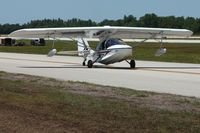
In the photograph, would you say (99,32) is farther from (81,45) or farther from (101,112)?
(101,112)

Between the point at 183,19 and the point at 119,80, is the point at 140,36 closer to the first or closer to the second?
the point at 119,80


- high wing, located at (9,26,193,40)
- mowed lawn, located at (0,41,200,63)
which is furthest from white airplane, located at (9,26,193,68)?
mowed lawn, located at (0,41,200,63)

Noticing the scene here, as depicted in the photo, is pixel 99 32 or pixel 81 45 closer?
pixel 99 32

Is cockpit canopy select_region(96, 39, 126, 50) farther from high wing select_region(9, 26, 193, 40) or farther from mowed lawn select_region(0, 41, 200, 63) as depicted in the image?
mowed lawn select_region(0, 41, 200, 63)

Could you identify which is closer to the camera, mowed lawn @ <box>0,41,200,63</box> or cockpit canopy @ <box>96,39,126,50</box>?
cockpit canopy @ <box>96,39,126,50</box>

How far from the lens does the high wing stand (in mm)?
31678

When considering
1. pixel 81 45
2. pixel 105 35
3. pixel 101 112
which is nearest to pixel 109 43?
pixel 105 35

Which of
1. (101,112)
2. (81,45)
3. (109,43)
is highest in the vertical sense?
(109,43)

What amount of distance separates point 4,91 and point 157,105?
5.29 meters

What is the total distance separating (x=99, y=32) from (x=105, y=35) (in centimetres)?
42

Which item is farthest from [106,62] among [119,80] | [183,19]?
[183,19]

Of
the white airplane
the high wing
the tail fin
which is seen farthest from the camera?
the tail fin

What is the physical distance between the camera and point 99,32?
1265 inches

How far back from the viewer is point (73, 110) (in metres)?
12.4
